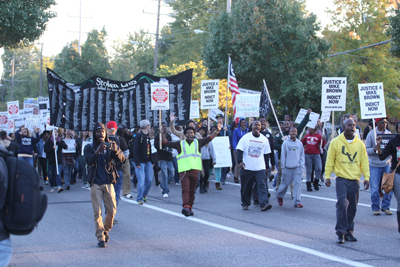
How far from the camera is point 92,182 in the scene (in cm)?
730

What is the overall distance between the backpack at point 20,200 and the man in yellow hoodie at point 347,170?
5.12 meters

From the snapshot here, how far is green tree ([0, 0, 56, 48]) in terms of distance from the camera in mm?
18891

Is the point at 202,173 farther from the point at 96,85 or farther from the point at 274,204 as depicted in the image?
the point at 96,85

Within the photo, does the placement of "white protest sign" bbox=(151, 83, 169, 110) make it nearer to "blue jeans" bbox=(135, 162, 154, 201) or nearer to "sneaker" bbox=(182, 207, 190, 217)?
"blue jeans" bbox=(135, 162, 154, 201)

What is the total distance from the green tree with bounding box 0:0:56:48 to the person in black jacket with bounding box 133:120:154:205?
1056 centimetres

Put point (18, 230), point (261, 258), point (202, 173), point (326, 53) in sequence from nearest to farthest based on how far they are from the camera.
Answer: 1. point (18, 230)
2. point (261, 258)
3. point (202, 173)
4. point (326, 53)

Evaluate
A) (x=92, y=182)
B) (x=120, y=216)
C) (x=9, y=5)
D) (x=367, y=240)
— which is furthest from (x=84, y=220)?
(x=9, y=5)

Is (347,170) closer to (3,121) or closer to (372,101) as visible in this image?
(372,101)

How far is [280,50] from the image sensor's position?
94.1ft

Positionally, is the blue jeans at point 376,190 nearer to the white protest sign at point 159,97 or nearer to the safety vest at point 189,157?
the safety vest at point 189,157

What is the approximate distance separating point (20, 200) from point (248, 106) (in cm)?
1325

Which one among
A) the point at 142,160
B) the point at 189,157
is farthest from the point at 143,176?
the point at 189,157

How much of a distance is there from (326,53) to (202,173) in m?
18.6

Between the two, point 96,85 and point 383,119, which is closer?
point 383,119
